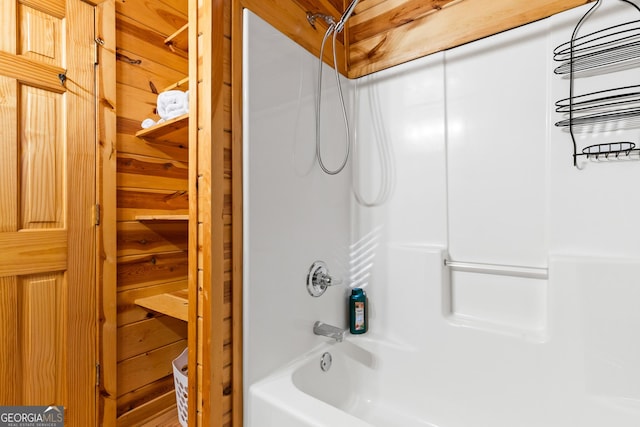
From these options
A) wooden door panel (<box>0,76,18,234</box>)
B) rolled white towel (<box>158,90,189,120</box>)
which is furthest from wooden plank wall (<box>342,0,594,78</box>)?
wooden door panel (<box>0,76,18,234</box>)

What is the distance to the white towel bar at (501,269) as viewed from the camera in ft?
3.83

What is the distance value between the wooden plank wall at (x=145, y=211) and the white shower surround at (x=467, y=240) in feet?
3.28

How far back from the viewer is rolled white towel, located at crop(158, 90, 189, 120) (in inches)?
58.9

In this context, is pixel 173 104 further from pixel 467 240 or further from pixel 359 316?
pixel 467 240

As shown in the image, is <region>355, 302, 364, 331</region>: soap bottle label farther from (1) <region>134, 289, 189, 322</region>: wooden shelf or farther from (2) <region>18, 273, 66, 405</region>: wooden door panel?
(2) <region>18, 273, 66, 405</region>: wooden door panel

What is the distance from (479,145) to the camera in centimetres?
130

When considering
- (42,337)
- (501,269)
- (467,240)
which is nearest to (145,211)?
(42,337)

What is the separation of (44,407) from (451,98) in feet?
7.46

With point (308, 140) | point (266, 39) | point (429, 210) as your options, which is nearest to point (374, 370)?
point (429, 210)

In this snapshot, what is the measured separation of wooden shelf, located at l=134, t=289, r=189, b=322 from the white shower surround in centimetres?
55

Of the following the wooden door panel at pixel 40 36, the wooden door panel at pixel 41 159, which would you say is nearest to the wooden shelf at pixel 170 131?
the wooden door panel at pixel 41 159

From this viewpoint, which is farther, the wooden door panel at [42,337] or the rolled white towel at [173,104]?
the rolled white towel at [173,104]

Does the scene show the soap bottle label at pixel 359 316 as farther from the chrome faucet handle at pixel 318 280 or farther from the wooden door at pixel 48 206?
the wooden door at pixel 48 206

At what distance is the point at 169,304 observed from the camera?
153 cm
